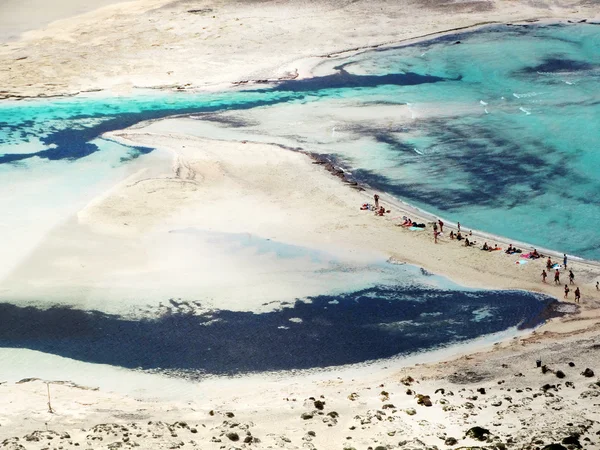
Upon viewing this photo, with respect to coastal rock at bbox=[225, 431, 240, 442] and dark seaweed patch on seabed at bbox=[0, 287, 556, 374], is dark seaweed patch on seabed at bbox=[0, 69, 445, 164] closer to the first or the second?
dark seaweed patch on seabed at bbox=[0, 287, 556, 374]

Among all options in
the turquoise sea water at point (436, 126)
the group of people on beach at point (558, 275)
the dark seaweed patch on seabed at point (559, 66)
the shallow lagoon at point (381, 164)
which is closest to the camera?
the shallow lagoon at point (381, 164)

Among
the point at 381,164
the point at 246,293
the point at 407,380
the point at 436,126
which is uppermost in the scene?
the point at 436,126

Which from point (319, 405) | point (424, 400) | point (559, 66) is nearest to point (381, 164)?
point (559, 66)

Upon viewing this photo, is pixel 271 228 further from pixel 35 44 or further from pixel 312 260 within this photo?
pixel 35 44

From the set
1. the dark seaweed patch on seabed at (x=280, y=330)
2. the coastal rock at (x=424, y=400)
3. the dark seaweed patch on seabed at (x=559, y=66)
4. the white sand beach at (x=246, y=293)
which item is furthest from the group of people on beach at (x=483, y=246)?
the dark seaweed patch on seabed at (x=559, y=66)

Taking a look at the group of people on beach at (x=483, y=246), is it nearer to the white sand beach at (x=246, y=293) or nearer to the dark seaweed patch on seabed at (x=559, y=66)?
the white sand beach at (x=246, y=293)

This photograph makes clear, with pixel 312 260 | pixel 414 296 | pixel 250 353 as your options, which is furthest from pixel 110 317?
pixel 414 296

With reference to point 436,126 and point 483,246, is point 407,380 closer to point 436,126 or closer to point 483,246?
point 483,246
